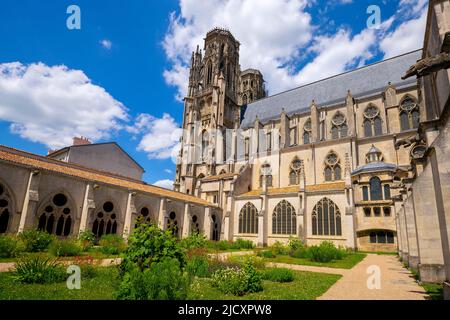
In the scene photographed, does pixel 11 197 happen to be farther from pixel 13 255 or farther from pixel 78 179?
pixel 13 255

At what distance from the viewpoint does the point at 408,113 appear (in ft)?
89.0

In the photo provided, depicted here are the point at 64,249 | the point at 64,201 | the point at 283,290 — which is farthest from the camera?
the point at 64,201

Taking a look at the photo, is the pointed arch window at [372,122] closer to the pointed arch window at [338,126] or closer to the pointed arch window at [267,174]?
the pointed arch window at [338,126]

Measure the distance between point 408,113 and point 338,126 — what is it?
7351mm

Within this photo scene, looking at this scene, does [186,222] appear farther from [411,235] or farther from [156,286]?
[156,286]

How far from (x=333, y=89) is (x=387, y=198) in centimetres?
1929

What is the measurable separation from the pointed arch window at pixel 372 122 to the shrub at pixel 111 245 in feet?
93.6

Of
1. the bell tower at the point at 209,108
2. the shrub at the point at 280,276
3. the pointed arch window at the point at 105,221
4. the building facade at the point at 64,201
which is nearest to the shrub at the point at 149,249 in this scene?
the shrub at the point at 280,276

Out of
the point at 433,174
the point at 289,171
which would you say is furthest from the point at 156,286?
the point at 289,171

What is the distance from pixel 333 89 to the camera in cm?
3659

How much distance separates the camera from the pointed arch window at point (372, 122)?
28.9m

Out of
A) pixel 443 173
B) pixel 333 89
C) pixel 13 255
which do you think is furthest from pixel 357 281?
pixel 333 89

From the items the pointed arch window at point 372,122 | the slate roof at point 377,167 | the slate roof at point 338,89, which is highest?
the slate roof at point 338,89

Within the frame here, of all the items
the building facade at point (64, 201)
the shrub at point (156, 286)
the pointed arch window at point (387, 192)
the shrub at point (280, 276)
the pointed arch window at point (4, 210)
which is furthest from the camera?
the pointed arch window at point (387, 192)
